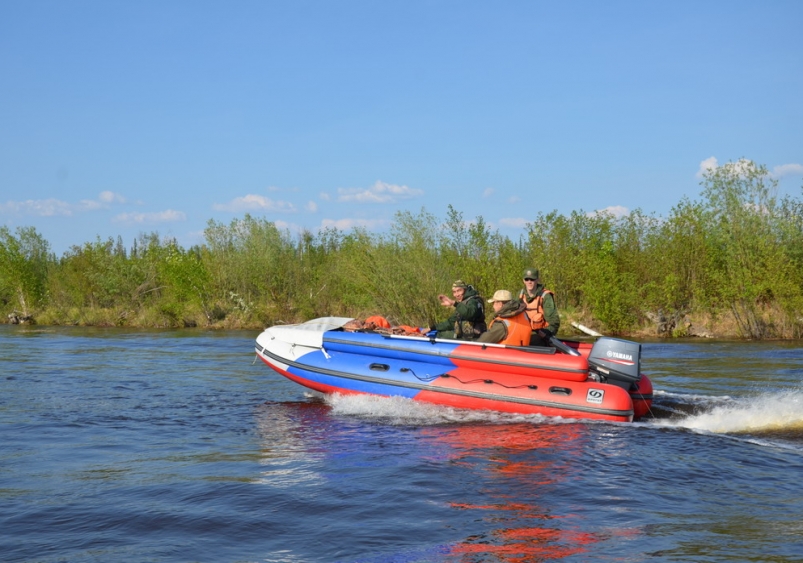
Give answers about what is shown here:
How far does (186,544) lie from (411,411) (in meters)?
4.68

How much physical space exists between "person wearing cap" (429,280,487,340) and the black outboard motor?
1668 millimetres

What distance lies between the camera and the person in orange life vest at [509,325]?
934 centimetres

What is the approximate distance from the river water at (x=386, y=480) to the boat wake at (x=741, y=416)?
34mm

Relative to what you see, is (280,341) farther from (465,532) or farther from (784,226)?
(784,226)

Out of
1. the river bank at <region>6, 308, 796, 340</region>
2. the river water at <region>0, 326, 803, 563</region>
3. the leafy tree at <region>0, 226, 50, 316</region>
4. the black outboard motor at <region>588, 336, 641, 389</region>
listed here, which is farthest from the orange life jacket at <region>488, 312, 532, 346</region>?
the leafy tree at <region>0, 226, 50, 316</region>

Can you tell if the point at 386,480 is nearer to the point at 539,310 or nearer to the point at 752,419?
the point at 539,310

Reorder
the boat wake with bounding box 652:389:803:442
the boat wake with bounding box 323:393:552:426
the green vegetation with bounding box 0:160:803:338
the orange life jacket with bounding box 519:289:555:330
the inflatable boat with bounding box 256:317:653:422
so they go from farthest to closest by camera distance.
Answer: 1. the green vegetation with bounding box 0:160:803:338
2. the orange life jacket with bounding box 519:289:555:330
3. the boat wake with bounding box 323:393:552:426
4. the inflatable boat with bounding box 256:317:653:422
5. the boat wake with bounding box 652:389:803:442

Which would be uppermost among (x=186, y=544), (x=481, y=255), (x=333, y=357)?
(x=481, y=255)

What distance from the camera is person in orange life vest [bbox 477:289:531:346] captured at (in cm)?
934

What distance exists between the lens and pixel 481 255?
2905cm

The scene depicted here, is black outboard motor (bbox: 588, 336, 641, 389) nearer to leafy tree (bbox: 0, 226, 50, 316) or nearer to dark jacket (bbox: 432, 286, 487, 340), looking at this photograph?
dark jacket (bbox: 432, 286, 487, 340)

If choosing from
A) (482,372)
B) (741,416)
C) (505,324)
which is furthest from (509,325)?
(741,416)

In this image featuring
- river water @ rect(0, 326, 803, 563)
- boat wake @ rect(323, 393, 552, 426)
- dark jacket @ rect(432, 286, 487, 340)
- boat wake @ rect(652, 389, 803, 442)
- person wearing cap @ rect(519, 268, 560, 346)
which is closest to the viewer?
river water @ rect(0, 326, 803, 563)

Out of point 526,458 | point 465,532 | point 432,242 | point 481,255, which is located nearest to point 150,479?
point 465,532
